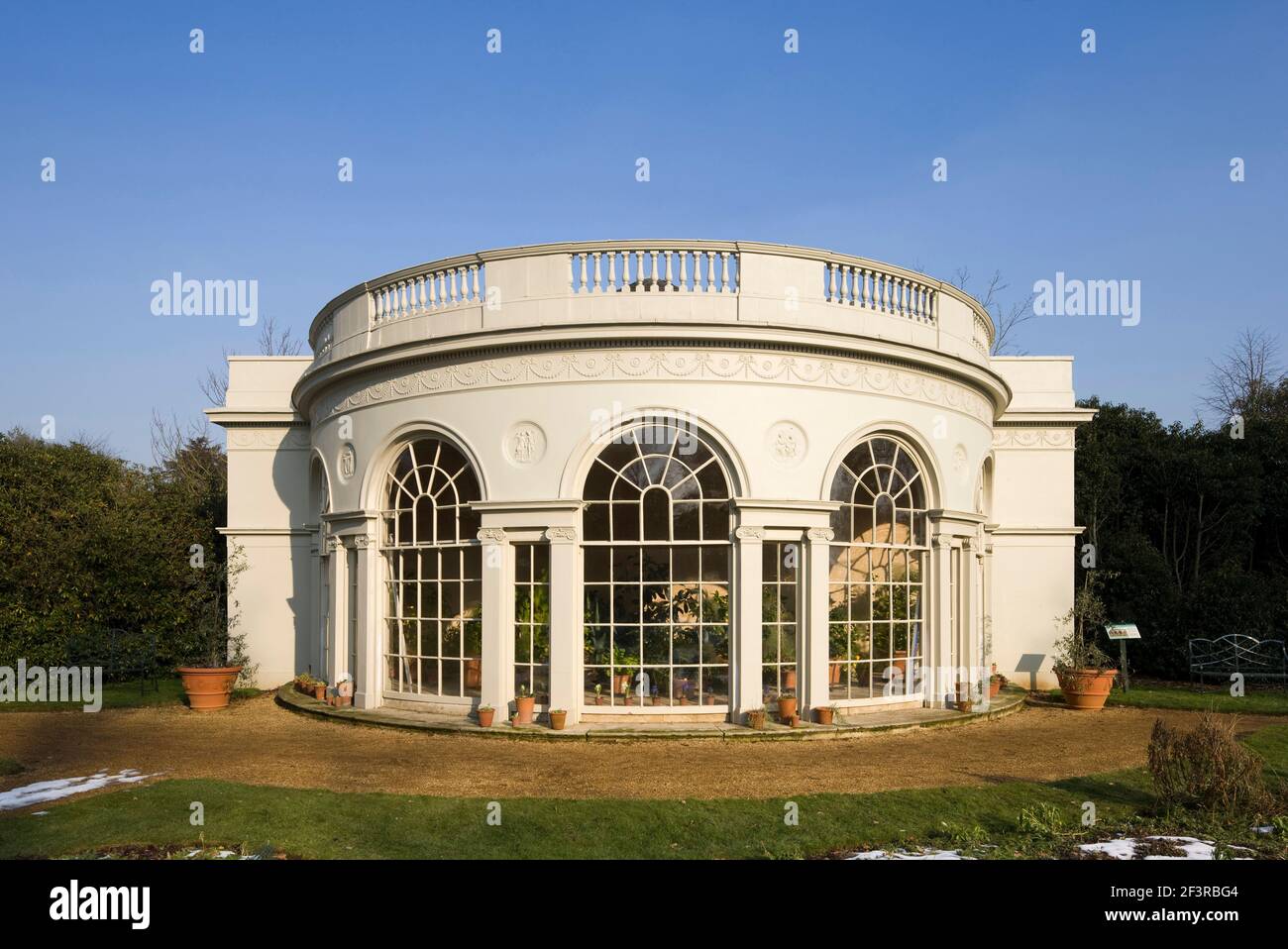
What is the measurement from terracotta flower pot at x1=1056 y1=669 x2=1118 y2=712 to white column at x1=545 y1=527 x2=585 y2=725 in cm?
804

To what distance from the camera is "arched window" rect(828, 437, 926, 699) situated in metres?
12.8

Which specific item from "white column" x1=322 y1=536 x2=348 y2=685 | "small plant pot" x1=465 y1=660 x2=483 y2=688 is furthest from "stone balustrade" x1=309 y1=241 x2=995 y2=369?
"small plant pot" x1=465 y1=660 x2=483 y2=688

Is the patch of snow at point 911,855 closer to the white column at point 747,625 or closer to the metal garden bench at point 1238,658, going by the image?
the white column at point 747,625

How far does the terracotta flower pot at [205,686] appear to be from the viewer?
49.4 feet

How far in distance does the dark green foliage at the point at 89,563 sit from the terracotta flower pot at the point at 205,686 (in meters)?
2.99

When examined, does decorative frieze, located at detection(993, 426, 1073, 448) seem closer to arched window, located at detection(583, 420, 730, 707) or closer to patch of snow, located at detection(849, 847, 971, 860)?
arched window, located at detection(583, 420, 730, 707)
